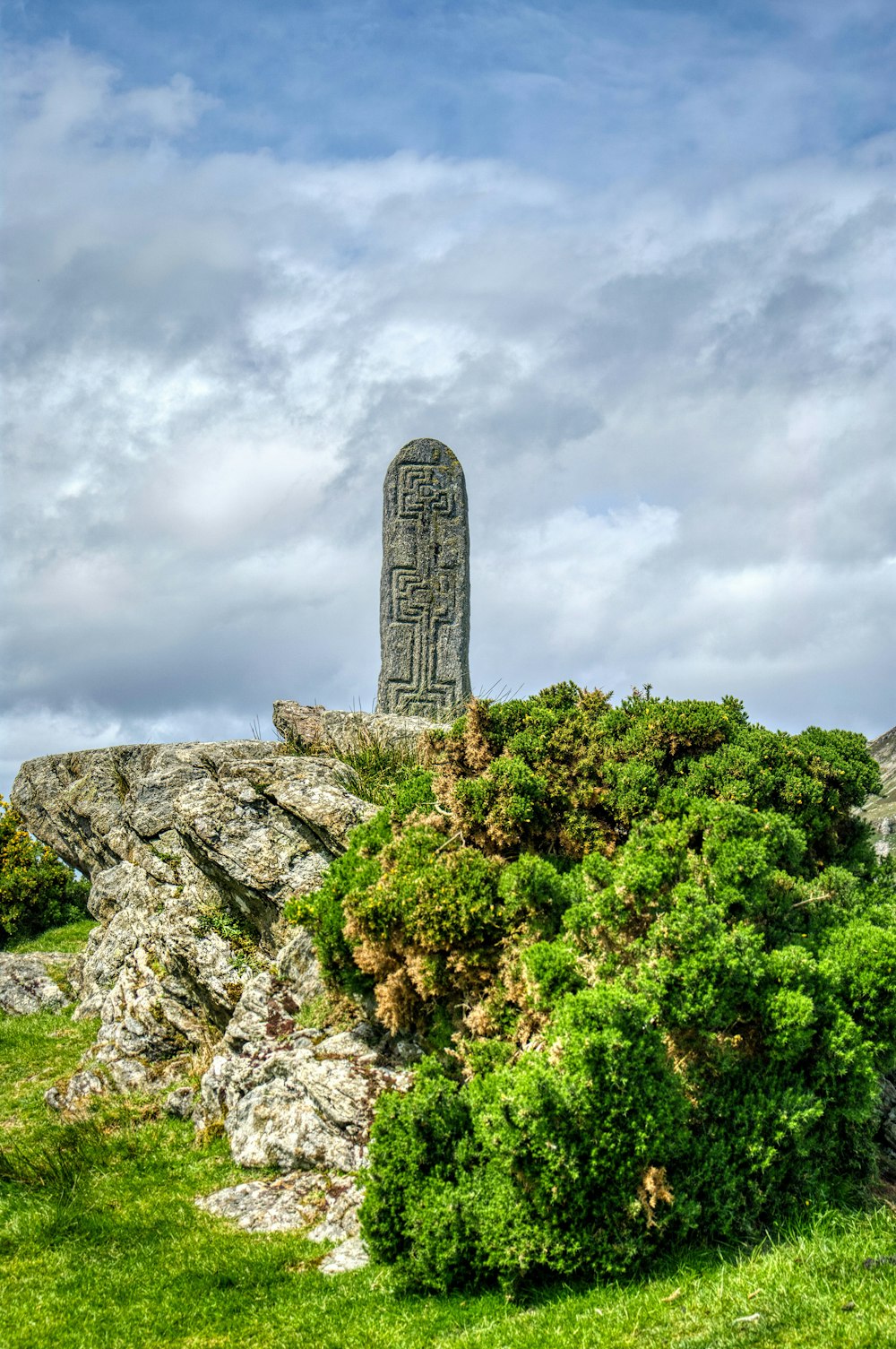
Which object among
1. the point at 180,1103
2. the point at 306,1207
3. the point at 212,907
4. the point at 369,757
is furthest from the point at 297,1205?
the point at 369,757

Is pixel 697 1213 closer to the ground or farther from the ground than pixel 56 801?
closer to the ground

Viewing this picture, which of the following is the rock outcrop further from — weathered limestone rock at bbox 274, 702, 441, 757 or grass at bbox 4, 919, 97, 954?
grass at bbox 4, 919, 97, 954

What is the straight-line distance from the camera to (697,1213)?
6.77m

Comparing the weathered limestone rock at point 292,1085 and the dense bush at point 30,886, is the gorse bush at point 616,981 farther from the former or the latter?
the dense bush at point 30,886

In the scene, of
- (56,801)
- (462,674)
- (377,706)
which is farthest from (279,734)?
(56,801)

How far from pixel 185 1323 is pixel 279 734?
11275 millimetres

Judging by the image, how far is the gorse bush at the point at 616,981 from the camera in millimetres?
6609

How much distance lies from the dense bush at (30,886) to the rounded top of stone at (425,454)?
1261 centimetres

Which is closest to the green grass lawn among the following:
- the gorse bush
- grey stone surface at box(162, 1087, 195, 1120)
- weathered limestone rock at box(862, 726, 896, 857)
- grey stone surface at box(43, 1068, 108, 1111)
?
the gorse bush

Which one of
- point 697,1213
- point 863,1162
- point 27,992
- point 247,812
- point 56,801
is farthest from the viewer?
point 56,801

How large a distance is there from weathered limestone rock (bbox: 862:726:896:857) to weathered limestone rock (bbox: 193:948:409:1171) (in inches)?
307

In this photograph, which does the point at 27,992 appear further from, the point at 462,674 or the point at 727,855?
the point at 727,855

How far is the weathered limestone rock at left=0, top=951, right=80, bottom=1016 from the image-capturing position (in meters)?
16.8

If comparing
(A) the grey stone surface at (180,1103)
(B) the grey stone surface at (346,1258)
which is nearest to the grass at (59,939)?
(A) the grey stone surface at (180,1103)
